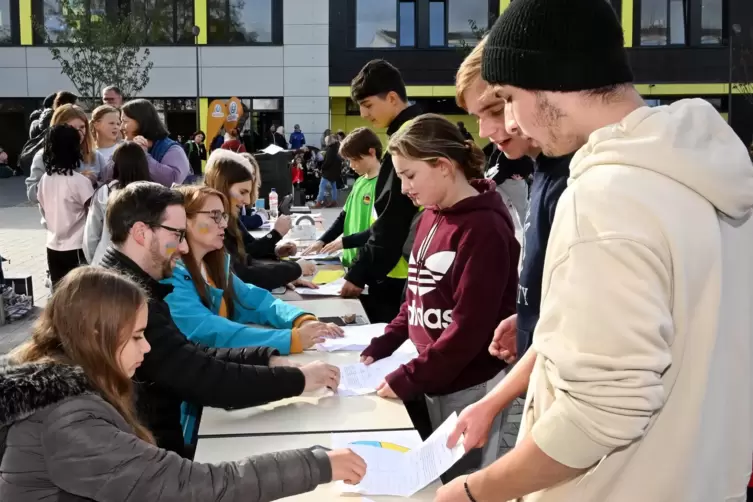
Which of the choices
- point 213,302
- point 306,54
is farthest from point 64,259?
point 306,54

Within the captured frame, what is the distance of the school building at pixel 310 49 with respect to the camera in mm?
24797

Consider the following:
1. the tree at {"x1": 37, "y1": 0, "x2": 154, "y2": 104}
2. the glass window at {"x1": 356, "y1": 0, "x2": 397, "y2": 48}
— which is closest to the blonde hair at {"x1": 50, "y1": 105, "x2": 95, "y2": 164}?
the tree at {"x1": 37, "y1": 0, "x2": 154, "y2": 104}

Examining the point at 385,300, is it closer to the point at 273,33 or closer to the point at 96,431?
the point at 96,431

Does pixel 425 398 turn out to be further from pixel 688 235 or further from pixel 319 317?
pixel 688 235

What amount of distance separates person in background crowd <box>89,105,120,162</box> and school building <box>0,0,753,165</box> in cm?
1855

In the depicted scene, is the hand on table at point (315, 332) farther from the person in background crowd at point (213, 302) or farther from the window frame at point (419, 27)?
the window frame at point (419, 27)

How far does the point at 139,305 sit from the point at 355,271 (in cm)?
216

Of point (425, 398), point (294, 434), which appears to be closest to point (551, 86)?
point (294, 434)

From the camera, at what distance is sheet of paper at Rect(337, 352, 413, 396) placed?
103 inches

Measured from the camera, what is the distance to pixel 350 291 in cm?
415

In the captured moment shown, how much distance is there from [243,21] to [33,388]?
24.7m

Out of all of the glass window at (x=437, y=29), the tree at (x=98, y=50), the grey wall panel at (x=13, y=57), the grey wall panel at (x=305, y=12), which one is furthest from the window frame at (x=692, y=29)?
the grey wall panel at (x=13, y=57)

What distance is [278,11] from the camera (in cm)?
2473

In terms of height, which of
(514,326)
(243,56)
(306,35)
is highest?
(306,35)
